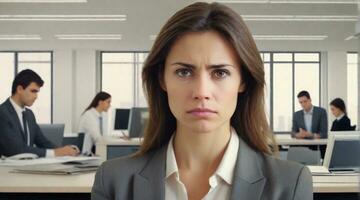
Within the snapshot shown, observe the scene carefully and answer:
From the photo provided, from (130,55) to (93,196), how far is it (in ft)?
45.3

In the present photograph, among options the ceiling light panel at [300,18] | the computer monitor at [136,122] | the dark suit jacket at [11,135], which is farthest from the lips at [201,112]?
the ceiling light panel at [300,18]

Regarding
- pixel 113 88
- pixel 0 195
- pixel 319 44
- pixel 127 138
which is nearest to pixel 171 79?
pixel 0 195

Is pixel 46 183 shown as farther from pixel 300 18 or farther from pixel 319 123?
pixel 300 18

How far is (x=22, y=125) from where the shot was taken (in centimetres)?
413

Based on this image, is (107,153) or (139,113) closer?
(107,153)

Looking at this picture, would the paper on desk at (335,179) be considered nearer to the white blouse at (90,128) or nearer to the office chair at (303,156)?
the office chair at (303,156)

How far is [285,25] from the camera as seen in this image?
1021 centimetres

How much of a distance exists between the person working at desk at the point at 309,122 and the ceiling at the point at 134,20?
51.6 inches

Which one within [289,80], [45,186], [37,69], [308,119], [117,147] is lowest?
[117,147]

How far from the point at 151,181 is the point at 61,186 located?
1.13 m

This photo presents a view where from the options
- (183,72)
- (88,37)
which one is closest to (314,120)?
(88,37)

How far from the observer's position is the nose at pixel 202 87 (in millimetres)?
1291

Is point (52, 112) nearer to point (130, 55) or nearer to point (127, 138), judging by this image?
point (130, 55)

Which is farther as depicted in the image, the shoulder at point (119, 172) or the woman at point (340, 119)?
the woman at point (340, 119)
